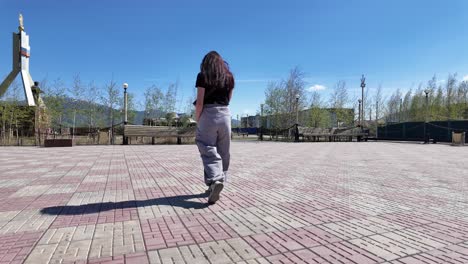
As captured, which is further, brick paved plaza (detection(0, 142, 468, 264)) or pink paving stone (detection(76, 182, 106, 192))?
pink paving stone (detection(76, 182, 106, 192))

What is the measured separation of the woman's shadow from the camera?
312cm

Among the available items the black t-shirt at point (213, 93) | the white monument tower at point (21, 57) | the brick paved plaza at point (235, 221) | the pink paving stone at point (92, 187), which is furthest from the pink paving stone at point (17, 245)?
the white monument tower at point (21, 57)

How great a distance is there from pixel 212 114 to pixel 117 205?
1.54 metres

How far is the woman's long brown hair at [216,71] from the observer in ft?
10.9

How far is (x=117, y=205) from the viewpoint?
338 centimetres

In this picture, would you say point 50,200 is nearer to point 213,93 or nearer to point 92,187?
point 92,187

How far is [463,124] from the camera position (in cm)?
2336

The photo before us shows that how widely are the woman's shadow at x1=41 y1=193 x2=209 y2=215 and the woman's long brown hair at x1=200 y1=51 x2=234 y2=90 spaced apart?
1.43 metres

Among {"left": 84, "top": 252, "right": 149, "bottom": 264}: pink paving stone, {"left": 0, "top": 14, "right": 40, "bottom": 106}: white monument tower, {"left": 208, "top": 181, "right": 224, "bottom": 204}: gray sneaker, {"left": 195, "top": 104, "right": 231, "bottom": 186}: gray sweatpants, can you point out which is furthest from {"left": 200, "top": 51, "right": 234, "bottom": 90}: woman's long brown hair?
{"left": 0, "top": 14, "right": 40, "bottom": 106}: white monument tower

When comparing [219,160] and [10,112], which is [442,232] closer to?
[219,160]

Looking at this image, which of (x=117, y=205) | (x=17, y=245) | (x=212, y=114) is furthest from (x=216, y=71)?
(x=17, y=245)

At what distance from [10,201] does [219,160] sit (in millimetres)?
2631

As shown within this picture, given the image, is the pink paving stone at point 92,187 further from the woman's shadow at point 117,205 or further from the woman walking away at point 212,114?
the woman walking away at point 212,114

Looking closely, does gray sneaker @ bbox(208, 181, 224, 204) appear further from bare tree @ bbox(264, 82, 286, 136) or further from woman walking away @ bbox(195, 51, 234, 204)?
bare tree @ bbox(264, 82, 286, 136)
